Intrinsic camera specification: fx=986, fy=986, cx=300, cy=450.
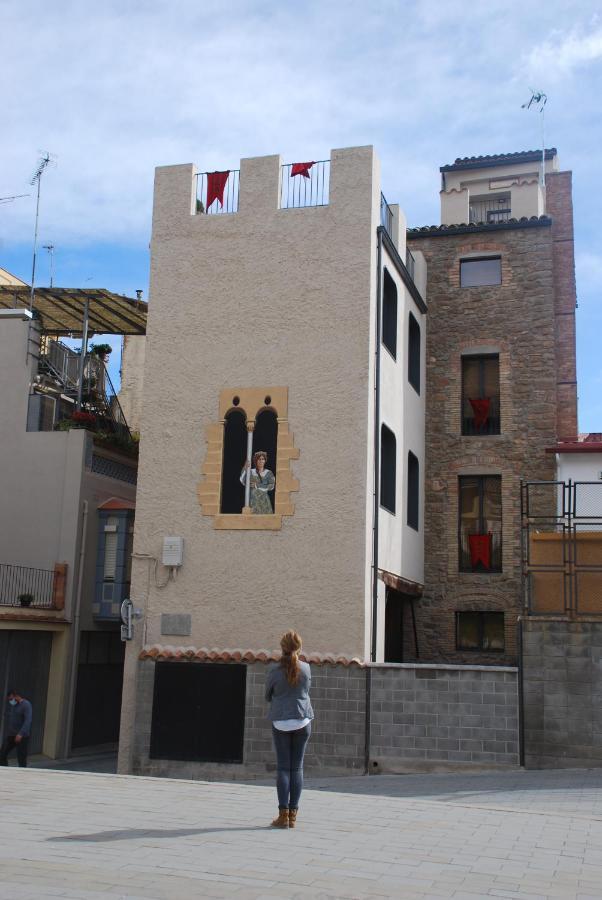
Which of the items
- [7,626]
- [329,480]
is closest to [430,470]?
[329,480]

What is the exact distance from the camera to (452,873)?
6949 mm

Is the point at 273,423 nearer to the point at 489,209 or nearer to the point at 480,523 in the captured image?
the point at 480,523

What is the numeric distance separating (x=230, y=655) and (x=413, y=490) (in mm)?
5896

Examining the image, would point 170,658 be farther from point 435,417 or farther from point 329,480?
point 435,417

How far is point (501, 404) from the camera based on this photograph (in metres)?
21.2

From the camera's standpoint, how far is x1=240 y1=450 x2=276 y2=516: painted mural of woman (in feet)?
56.2

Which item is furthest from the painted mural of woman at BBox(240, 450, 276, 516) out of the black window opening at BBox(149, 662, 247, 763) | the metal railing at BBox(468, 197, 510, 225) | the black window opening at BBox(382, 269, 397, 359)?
the metal railing at BBox(468, 197, 510, 225)

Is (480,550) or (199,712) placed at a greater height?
(480,550)

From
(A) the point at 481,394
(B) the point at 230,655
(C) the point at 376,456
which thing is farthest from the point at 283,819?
(A) the point at 481,394

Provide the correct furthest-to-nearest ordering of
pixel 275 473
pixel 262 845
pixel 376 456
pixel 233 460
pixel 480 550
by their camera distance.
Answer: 1. pixel 480 550
2. pixel 233 460
3. pixel 275 473
4. pixel 376 456
5. pixel 262 845

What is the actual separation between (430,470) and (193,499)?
5.99m

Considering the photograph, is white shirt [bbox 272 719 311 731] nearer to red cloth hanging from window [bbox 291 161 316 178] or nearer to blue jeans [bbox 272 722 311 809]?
blue jeans [bbox 272 722 311 809]

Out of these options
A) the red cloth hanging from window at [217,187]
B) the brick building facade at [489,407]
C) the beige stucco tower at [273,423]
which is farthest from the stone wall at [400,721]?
the red cloth hanging from window at [217,187]

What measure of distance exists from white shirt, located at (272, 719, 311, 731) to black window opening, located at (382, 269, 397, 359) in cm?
1113
